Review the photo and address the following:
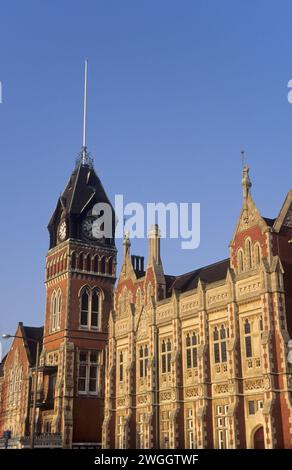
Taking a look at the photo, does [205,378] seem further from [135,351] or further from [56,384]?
[56,384]

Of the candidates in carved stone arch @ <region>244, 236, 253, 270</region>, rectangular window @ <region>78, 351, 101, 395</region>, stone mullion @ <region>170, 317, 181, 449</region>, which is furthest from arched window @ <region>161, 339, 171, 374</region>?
rectangular window @ <region>78, 351, 101, 395</region>

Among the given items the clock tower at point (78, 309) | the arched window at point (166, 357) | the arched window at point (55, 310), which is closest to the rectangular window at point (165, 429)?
the arched window at point (166, 357)

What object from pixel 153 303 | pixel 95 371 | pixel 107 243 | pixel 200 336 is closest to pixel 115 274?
pixel 107 243

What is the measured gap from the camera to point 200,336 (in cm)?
4497

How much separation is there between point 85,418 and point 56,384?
14.3 feet

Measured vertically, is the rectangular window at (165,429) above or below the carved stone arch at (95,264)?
below

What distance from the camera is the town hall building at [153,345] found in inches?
1565

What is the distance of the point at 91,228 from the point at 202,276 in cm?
1746

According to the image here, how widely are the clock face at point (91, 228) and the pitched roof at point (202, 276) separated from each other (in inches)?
492

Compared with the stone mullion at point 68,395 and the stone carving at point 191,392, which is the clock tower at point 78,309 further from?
the stone carving at point 191,392

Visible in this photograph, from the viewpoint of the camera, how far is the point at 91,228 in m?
→ 66.1

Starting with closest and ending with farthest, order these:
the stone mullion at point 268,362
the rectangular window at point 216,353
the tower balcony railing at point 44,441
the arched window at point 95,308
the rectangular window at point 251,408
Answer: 1. the stone mullion at point 268,362
2. the rectangular window at point 251,408
3. the rectangular window at point 216,353
4. the tower balcony railing at point 44,441
5. the arched window at point 95,308

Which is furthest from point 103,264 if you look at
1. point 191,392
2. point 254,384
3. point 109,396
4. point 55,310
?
point 254,384

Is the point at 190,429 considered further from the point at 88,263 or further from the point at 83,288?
the point at 88,263
